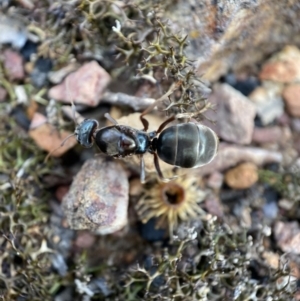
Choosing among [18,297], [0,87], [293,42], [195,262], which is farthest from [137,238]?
[293,42]

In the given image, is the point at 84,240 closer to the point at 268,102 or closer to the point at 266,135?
the point at 266,135

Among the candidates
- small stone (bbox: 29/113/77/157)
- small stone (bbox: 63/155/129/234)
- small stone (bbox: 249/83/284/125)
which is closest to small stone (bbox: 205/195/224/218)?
small stone (bbox: 63/155/129/234)

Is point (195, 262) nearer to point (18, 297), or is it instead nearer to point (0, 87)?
point (18, 297)

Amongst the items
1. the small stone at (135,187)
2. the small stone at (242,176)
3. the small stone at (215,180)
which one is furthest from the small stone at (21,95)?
the small stone at (242,176)

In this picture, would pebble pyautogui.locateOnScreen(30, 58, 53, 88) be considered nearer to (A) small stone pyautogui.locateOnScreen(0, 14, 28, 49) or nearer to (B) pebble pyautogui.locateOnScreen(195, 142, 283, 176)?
(A) small stone pyautogui.locateOnScreen(0, 14, 28, 49)

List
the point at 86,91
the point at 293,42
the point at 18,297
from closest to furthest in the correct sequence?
the point at 18,297 → the point at 86,91 → the point at 293,42

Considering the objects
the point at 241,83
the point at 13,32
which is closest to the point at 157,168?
the point at 241,83

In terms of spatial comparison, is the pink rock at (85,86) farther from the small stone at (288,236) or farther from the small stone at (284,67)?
the small stone at (288,236)
